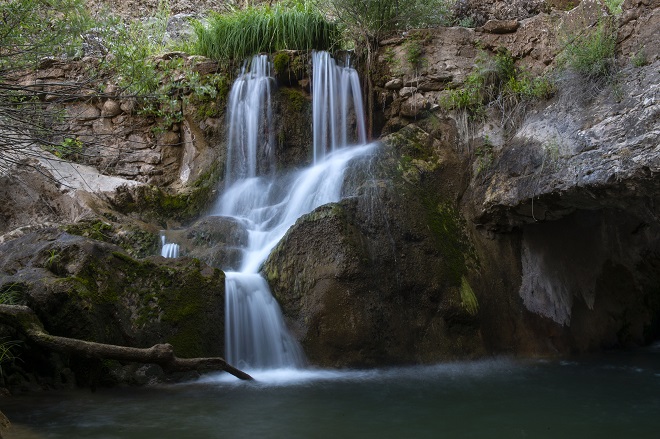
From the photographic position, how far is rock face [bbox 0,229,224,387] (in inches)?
210

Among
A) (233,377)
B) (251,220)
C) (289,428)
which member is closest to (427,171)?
(251,220)

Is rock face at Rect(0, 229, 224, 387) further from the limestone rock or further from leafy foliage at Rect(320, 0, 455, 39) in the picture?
leafy foliage at Rect(320, 0, 455, 39)

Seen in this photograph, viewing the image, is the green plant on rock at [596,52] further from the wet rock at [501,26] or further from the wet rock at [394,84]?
the wet rock at [394,84]

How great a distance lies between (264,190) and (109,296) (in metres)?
3.38

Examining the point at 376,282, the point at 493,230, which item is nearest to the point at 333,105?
the point at 493,230

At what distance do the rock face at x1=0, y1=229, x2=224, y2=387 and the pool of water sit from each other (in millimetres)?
358

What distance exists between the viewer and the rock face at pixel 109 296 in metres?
5.32

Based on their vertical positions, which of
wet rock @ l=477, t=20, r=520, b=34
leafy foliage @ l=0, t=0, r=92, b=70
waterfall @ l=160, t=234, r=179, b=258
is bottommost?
waterfall @ l=160, t=234, r=179, b=258

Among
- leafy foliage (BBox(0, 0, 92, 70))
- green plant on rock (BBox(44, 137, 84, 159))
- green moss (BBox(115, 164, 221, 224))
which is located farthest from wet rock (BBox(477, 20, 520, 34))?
green plant on rock (BBox(44, 137, 84, 159))

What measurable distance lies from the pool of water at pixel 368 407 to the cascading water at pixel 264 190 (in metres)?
0.40

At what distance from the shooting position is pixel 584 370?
6.29 m

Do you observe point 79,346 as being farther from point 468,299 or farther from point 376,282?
point 468,299

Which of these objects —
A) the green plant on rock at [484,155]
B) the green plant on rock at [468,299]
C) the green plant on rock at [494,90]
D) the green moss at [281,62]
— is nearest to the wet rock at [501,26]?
the green plant on rock at [494,90]

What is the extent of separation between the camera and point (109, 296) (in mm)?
5723
